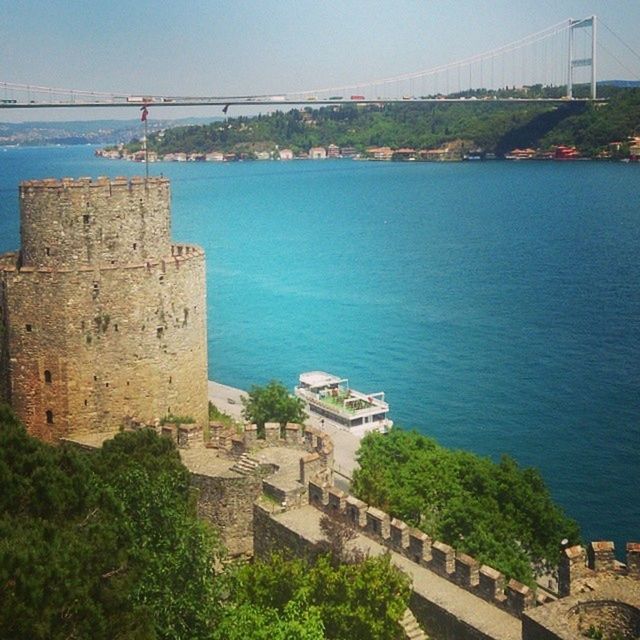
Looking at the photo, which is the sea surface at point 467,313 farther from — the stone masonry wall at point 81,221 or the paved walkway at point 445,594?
the stone masonry wall at point 81,221

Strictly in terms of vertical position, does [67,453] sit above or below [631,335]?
above

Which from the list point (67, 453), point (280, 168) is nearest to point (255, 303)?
point (67, 453)

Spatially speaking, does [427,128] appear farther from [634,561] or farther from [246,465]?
[634,561]

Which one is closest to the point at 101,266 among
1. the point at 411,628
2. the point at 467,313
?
the point at 411,628

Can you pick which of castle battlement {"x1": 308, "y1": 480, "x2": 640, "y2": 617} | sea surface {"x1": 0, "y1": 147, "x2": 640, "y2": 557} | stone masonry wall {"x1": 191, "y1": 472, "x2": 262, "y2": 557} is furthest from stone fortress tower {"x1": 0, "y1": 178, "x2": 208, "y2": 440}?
sea surface {"x1": 0, "y1": 147, "x2": 640, "y2": 557}

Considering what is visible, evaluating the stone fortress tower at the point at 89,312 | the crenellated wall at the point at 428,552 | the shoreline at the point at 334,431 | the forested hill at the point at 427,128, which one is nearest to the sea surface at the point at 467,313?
the shoreline at the point at 334,431

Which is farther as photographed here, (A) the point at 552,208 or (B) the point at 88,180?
(A) the point at 552,208

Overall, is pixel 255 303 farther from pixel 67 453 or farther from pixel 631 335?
pixel 67 453
